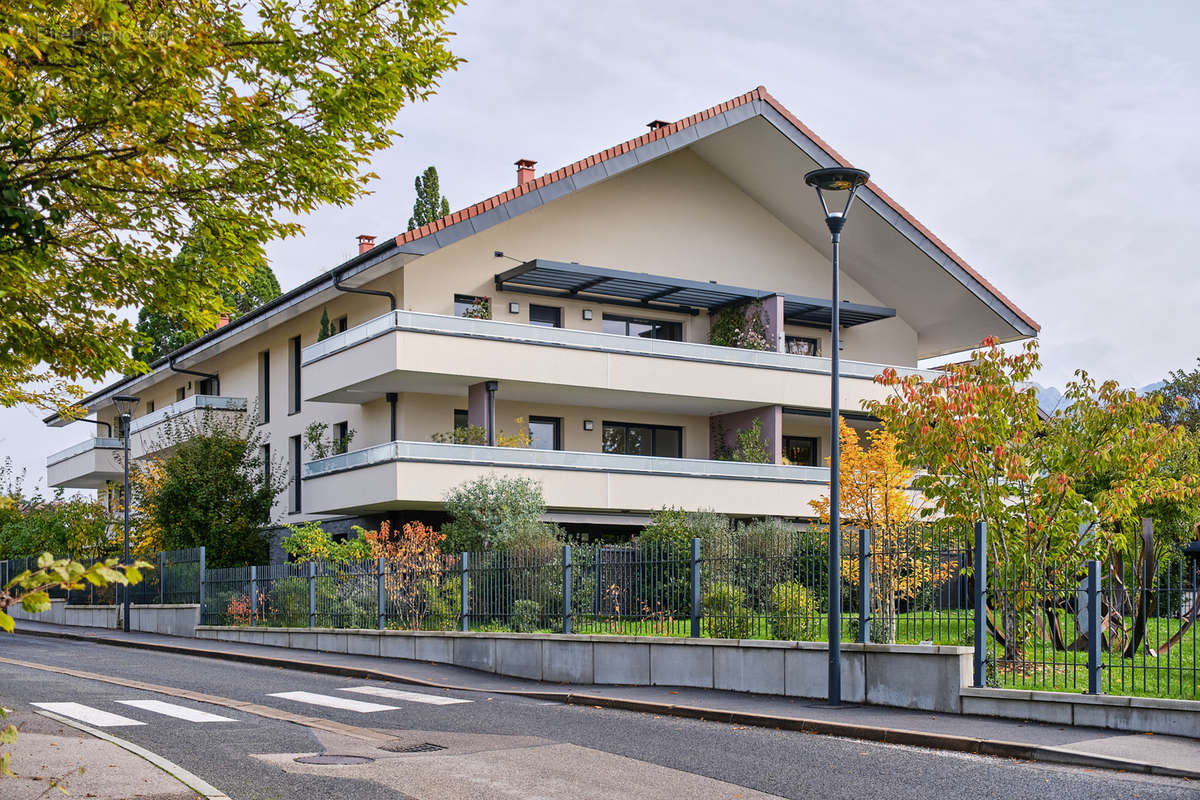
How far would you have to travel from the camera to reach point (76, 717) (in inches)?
545

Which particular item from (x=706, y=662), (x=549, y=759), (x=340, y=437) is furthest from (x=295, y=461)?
(x=549, y=759)

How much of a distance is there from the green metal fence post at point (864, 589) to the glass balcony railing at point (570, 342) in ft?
45.9

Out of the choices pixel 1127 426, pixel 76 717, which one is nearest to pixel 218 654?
pixel 76 717

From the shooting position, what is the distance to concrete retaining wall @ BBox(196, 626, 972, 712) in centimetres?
1427

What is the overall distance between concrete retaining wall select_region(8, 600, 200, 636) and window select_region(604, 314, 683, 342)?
13184 millimetres

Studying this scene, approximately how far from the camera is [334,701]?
16406 millimetres

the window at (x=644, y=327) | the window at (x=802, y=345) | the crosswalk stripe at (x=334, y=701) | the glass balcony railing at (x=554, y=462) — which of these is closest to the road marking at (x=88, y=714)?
the crosswalk stripe at (x=334, y=701)

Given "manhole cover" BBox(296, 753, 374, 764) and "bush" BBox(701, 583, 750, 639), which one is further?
"bush" BBox(701, 583, 750, 639)

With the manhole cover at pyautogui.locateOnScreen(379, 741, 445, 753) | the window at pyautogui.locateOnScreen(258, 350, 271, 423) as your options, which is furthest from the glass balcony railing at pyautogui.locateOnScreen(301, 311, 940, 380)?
the manhole cover at pyautogui.locateOnScreen(379, 741, 445, 753)

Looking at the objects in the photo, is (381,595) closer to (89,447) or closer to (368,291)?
(368,291)

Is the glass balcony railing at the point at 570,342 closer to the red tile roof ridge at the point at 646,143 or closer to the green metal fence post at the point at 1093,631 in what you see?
the red tile roof ridge at the point at 646,143

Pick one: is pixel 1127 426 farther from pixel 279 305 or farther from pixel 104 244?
pixel 279 305

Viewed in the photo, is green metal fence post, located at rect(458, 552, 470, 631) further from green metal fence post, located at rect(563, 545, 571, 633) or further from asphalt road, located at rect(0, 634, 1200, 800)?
asphalt road, located at rect(0, 634, 1200, 800)

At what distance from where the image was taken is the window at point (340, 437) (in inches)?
1384
